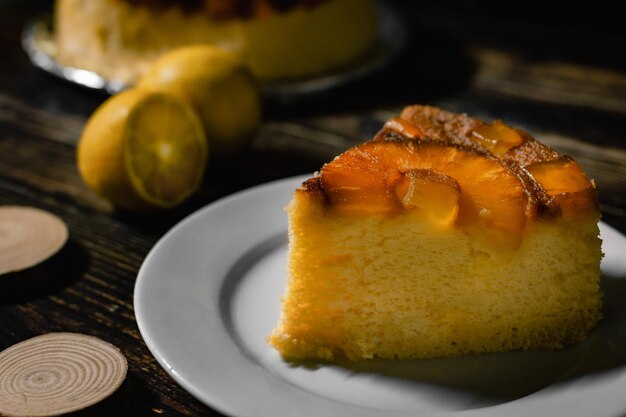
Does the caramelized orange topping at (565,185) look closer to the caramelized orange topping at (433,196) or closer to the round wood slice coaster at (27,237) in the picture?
the caramelized orange topping at (433,196)

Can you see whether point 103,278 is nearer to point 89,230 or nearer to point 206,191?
point 89,230

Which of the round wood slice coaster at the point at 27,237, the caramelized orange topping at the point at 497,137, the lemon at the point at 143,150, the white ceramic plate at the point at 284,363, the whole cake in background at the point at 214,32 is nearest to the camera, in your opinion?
the white ceramic plate at the point at 284,363

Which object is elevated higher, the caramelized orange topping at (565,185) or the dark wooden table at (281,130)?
the caramelized orange topping at (565,185)

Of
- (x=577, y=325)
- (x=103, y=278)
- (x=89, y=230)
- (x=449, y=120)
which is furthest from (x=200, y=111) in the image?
(x=577, y=325)

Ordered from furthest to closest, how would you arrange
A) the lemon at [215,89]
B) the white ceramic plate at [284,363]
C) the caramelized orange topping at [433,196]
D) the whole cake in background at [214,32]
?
the whole cake in background at [214,32] < the lemon at [215,89] < the caramelized orange topping at [433,196] < the white ceramic plate at [284,363]

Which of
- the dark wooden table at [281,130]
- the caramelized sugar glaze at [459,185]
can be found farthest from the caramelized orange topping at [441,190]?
the dark wooden table at [281,130]

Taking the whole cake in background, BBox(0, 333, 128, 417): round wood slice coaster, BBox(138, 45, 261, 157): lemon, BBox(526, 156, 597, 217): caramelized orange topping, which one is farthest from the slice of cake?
the whole cake in background

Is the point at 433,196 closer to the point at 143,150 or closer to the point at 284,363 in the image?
the point at 284,363
